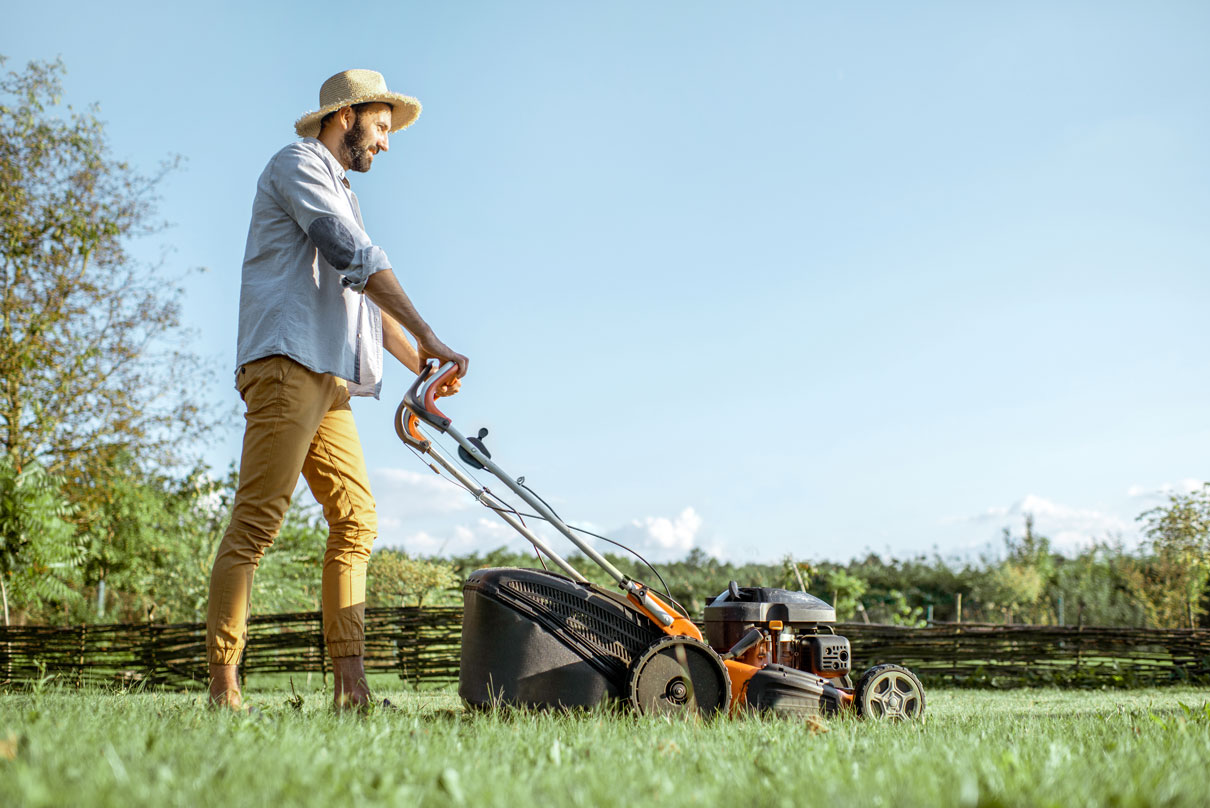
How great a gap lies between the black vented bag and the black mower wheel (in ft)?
2.74

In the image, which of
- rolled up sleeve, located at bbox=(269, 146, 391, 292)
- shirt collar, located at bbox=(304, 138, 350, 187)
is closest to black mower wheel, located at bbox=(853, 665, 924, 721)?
rolled up sleeve, located at bbox=(269, 146, 391, 292)

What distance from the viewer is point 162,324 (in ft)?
40.0

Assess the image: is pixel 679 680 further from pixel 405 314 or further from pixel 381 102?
pixel 381 102

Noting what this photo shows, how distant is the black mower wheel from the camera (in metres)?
3.45

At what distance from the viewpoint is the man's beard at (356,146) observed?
3.57 m

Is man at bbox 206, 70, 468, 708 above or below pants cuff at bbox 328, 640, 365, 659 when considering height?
above

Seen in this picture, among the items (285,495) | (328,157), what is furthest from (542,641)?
(328,157)

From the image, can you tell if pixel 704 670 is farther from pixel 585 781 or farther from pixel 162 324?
pixel 162 324

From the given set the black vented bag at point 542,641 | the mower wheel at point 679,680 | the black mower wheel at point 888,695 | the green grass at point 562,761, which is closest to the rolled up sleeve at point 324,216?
the black vented bag at point 542,641

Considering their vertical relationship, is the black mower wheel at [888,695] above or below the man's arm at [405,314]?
below

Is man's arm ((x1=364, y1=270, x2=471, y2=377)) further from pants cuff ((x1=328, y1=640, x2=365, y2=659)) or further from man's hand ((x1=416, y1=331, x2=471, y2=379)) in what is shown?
pants cuff ((x1=328, y1=640, x2=365, y2=659))

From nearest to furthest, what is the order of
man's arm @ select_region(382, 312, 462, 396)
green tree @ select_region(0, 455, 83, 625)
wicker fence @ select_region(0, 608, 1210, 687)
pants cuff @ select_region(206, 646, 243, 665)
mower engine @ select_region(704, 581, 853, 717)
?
pants cuff @ select_region(206, 646, 243, 665) → mower engine @ select_region(704, 581, 853, 717) → man's arm @ select_region(382, 312, 462, 396) → wicker fence @ select_region(0, 608, 1210, 687) → green tree @ select_region(0, 455, 83, 625)

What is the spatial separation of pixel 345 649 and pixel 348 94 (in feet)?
6.56

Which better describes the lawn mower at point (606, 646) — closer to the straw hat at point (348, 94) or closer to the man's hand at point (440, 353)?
the man's hand at point (440, 353)
